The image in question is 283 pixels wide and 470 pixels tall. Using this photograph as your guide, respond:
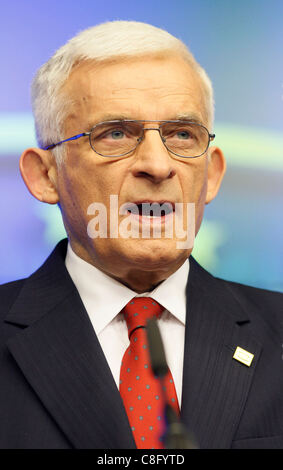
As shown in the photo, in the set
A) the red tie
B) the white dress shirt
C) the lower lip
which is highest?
the lower lip

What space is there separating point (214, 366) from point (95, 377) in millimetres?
353

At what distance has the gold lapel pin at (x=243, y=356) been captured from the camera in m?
1.79

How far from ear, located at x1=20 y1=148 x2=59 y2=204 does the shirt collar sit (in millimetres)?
235

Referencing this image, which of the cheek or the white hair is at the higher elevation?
the white hair

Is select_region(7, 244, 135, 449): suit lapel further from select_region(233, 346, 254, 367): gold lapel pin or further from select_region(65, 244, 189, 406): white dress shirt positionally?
select_region(233, 346, 254, 367): gold lapel pin

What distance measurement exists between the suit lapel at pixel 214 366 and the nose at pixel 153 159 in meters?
0.44

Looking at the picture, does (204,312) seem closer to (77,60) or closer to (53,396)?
(53,396)

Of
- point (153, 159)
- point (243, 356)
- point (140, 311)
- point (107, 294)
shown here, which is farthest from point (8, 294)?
point (243, 356)

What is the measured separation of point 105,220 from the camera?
1.79 metres

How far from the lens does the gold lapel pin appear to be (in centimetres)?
179

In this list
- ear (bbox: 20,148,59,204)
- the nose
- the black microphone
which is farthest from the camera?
ear (bbox: 20,148,59,204)

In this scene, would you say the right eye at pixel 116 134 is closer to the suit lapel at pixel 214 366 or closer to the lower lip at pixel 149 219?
the lower lip at pixel 149 219

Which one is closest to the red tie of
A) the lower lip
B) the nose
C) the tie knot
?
the tie knot

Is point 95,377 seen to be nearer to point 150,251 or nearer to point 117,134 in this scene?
point 150,251
